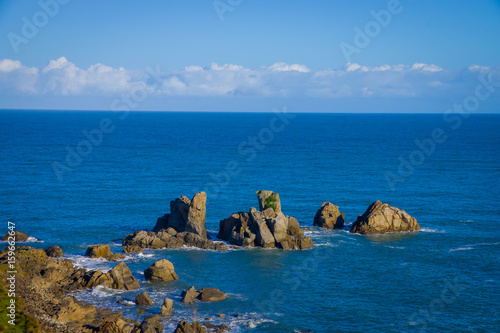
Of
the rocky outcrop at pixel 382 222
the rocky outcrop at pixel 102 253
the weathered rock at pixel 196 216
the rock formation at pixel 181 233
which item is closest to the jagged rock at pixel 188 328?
the rocky outcrop at pixel 102 253

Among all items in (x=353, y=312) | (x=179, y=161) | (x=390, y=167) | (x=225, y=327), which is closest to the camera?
(x=225, y=327)

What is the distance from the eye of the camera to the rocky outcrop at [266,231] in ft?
266

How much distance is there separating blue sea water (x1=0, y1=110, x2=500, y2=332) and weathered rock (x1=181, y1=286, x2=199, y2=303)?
0.81m

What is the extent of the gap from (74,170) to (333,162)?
85334mm

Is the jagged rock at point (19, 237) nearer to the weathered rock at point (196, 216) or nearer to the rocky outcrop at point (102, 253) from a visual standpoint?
the rocky outcrop at point (102, 253)

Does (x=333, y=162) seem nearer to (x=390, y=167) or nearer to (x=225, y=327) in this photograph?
(x=390, y=167)

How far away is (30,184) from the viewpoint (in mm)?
126250

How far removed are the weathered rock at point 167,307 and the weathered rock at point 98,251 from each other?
73.0 ft

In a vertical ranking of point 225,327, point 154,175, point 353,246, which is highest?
point 154,175

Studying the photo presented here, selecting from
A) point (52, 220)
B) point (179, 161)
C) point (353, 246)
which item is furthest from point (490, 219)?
point (179, 161)

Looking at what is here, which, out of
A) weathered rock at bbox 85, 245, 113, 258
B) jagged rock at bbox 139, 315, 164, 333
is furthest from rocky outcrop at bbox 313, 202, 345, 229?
jagged rock at bbox 139, 315, 164, 333

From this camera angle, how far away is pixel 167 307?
54.0 metres

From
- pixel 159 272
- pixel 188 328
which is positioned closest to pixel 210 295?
pixel 159 272

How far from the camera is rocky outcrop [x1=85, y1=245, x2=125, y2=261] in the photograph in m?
72.4
